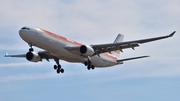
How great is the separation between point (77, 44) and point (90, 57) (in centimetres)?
260

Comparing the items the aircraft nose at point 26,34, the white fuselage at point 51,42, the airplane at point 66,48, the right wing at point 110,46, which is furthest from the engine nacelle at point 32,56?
the right wing at point 110,46

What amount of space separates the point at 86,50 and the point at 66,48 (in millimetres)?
2765

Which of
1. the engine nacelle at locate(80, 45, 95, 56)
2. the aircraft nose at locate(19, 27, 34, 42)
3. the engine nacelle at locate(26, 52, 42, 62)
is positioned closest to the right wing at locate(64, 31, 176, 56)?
the engine nacelle at locate(80, 45, 95, 56)

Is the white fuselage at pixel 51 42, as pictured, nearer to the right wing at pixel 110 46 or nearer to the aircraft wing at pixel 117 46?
the right wing at pixel 110 46

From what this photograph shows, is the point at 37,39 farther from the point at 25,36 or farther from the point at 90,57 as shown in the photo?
the point at 90,57

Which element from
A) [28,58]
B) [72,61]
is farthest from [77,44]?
[28,58]

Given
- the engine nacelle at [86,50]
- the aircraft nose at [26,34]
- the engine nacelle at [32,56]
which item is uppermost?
the aircraft nose at [26,34]

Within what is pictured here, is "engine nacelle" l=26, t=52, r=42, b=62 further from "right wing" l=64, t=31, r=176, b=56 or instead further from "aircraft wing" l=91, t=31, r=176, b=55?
"aircraft wing" l=91, t=31, r=176, b=55

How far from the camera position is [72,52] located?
Answer: 6512cm

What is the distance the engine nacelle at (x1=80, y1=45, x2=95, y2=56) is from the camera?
65.1 m

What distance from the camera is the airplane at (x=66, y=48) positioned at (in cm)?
6241

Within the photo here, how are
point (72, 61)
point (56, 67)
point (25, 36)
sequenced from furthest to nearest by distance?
point (56, 67) → point (72, 61) → point (25, 36)

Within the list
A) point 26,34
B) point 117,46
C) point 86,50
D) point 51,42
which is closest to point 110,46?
point 117,46

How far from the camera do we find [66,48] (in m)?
64.4
